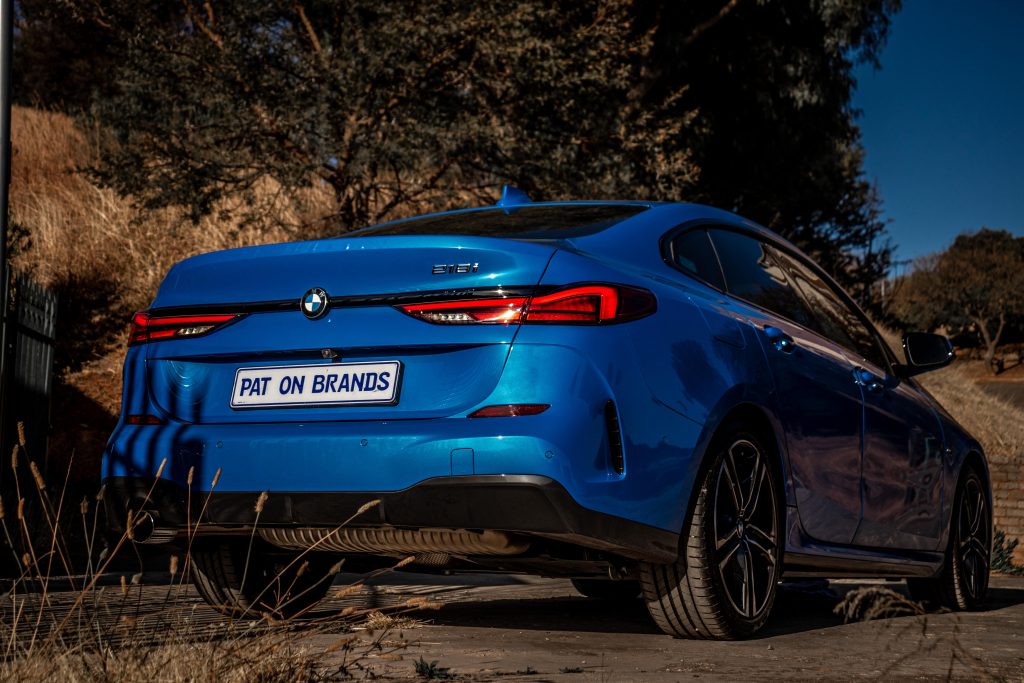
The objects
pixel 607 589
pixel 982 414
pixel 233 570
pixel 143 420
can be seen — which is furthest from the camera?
pixel 982 414

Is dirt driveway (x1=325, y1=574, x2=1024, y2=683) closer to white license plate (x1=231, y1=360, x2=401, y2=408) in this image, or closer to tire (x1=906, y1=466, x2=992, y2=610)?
tire (x1=906, y1=466, x2=992, y2=610)

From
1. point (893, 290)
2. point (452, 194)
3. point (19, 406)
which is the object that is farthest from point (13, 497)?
point (893, 290)

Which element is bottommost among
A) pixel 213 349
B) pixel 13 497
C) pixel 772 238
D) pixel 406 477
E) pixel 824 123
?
pixel 13 497

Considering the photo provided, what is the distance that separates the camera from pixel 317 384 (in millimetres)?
3875

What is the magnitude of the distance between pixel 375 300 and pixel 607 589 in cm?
322

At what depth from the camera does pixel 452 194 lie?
45.3 feet

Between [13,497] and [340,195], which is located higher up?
[340,195]

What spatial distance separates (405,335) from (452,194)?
1017cm

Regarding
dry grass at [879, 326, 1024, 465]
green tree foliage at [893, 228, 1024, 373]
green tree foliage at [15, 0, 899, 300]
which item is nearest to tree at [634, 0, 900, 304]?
dry grass at [879, 326, 1024, 465]

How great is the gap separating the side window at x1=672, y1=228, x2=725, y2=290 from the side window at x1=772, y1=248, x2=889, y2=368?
706mm

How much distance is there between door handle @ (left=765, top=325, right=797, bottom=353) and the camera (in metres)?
4.70

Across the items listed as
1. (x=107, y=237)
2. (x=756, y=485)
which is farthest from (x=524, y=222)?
(x=107, y=237)

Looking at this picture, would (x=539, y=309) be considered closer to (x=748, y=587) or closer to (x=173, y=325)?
(x=173, y=325)

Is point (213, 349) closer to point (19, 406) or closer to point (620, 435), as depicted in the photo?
point (620, 435)
